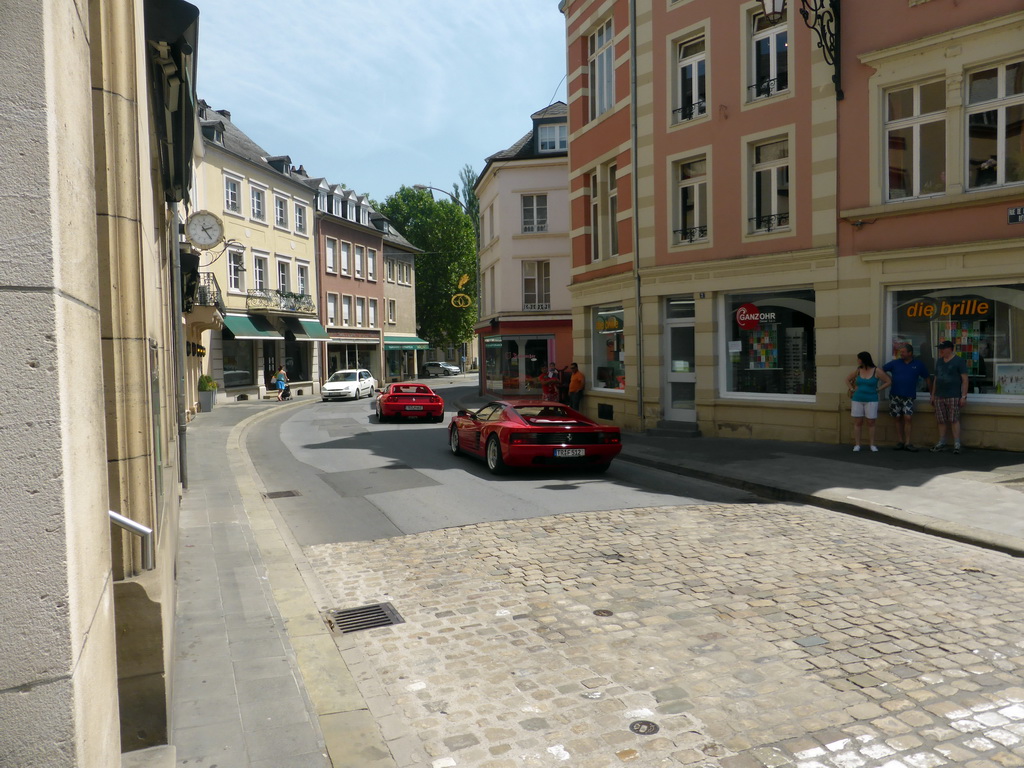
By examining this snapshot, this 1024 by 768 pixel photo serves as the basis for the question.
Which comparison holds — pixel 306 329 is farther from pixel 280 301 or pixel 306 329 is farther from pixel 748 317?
pixel 748 317

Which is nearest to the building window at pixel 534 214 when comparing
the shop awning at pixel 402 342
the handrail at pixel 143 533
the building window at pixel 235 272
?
the building window at pixel 235 272

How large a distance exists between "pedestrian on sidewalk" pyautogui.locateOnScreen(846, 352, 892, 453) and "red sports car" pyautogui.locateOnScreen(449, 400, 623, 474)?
14.0 ft

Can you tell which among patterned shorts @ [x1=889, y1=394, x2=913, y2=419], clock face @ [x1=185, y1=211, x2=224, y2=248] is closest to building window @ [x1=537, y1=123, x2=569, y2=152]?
clock face @ [x1=185, y1=211, x2=224, y2=248]

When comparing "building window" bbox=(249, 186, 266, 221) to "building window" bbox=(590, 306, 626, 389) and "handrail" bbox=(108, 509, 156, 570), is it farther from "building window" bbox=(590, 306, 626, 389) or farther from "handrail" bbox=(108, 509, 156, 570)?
"handrail" bbox=(108, 509, 156, 570)

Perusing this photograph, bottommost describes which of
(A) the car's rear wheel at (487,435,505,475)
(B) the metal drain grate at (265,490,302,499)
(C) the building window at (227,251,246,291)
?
(B) the metal drain grate at (265,490,302,499)

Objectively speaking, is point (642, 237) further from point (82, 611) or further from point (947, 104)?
point (82, 611)

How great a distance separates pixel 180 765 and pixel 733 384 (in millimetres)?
14685

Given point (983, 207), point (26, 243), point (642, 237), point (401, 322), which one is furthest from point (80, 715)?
point (401, 322)

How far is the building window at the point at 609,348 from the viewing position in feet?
65.8

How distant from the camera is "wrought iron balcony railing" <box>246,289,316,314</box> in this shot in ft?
127

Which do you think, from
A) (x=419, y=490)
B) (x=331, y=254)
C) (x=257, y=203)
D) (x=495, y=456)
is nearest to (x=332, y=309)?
(x=331, y=254)

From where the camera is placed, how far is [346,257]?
5103 centimetres

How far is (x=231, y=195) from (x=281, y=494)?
95.9ft

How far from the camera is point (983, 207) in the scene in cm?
1274
